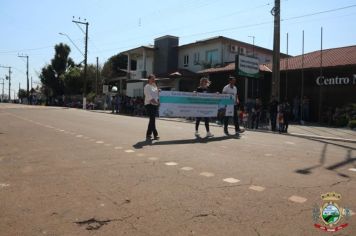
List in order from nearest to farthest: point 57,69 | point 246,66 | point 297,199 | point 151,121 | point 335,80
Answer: point 297,199 → point 151,121 → point 246,66 → point 335,80 → point 57,69

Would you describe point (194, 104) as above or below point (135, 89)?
below

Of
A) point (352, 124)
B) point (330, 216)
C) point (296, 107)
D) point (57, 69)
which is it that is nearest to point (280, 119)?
point (352, 124)

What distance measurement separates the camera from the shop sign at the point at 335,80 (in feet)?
76.8

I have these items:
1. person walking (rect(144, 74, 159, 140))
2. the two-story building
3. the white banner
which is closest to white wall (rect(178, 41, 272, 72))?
the two-story building

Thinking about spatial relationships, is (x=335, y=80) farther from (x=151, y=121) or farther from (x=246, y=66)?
(x=151, y=121)

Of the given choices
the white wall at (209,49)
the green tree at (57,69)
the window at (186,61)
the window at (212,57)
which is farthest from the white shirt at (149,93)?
the green tree at (57,69)

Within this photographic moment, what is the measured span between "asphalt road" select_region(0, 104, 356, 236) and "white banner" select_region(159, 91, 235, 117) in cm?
305

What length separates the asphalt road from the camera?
4.28 metres

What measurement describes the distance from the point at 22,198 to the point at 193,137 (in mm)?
7233

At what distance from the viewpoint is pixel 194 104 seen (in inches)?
527

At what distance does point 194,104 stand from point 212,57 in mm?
24706

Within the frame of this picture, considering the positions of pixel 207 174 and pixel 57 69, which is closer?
pixel 207 174

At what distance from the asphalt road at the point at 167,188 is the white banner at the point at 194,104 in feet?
10.0

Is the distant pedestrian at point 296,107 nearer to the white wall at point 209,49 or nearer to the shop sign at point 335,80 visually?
the shop sign at point 335,80
